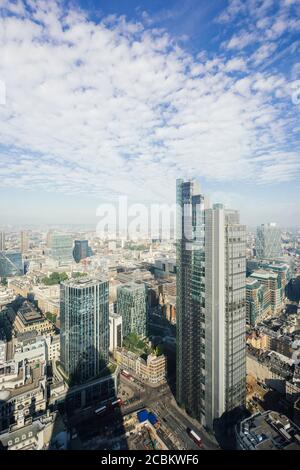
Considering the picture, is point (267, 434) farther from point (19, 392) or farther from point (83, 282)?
point (83, 282)

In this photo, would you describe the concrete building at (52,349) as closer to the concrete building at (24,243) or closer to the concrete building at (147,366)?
the concrete building at (147,366)

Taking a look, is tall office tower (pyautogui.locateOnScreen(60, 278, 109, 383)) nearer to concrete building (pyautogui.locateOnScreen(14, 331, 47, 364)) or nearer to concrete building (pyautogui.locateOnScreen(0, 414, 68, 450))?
concrete building (pyautogui.locateOnScreen(14, 331, 47, 364))

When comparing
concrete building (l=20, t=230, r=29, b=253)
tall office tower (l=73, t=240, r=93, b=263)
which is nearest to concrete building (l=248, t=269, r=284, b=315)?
tall office tower (l=73, t=240, r=93, b=263)

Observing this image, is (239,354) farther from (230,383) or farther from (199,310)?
(199,310)

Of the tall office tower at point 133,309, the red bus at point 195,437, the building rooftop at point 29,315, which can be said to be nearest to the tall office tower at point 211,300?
the red bus at point 195,437

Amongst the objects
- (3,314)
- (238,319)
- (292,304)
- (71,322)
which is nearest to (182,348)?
(238,319)

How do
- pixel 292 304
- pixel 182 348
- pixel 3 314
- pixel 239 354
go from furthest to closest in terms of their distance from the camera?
pixel 292 304
pixel 3 314
pixel 182 348
pixel 239 354
